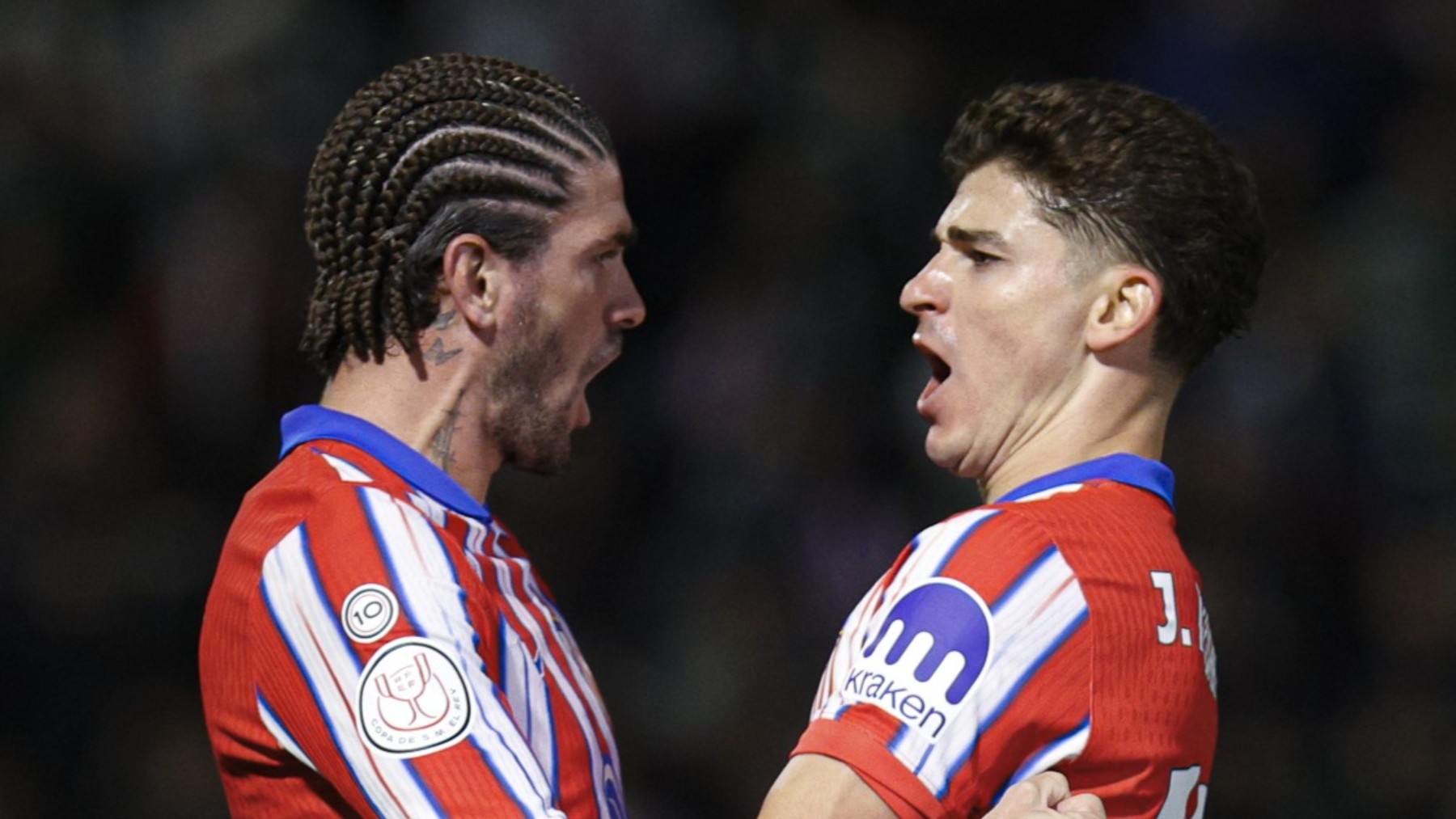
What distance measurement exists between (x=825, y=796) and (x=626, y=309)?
1088 mm

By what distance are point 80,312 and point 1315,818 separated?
413 centimetres

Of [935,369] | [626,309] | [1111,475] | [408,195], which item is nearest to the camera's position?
[1111,475]

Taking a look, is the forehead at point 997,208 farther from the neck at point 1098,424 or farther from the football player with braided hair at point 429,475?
the football player with braided hair at point 429,475

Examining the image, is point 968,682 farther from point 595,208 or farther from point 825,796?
point 595,208

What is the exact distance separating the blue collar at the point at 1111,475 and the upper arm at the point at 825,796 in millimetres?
509

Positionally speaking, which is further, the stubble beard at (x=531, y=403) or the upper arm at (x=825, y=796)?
the stubble beard at (x=531, y=403)

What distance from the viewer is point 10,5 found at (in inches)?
232

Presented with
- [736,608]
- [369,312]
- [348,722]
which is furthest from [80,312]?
[348,722]

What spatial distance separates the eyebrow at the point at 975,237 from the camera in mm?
2898

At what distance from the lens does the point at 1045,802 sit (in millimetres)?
2398

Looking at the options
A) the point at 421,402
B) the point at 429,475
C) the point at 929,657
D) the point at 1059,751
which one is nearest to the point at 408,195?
the point at 421,402

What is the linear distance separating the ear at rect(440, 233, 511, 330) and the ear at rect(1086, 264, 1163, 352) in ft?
3.03

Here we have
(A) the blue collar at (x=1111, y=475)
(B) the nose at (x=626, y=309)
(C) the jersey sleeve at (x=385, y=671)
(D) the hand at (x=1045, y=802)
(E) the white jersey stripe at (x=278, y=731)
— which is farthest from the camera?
(B) the nose at (x=626, y=309)

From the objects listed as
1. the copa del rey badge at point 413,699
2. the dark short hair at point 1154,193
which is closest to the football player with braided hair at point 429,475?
the copa del rey badge at point 413,699
